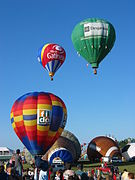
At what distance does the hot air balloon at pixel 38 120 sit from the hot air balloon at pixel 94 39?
5518 millimetres

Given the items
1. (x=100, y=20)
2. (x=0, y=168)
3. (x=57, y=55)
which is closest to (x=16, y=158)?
(x=0, y=168)

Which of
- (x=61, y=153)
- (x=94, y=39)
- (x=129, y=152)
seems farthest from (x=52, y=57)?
(x=129, y=152)

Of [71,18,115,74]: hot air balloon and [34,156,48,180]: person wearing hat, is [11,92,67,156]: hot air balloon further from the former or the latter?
[34,156,48,180]: person wearing hat

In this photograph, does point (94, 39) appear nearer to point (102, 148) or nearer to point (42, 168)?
point (102, 148)

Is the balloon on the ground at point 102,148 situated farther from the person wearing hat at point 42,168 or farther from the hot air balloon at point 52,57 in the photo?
the person wearing hat at point 42,168

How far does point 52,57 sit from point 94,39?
721 centimetres

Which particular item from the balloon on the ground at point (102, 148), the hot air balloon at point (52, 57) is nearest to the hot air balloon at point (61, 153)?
the balloon on the ground at point (102, 148)

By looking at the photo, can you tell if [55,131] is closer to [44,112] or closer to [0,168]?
[44,112]

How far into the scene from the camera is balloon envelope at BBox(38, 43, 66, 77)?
97.1 ft

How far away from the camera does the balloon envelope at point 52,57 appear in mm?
29611

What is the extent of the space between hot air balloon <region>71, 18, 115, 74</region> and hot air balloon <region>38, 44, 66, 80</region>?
615cm

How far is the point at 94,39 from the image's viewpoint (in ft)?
76.1

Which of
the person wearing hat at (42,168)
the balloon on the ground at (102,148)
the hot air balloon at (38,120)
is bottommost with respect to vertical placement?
the person wearing hat at (42,168)

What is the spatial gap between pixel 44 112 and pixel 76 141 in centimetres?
828
